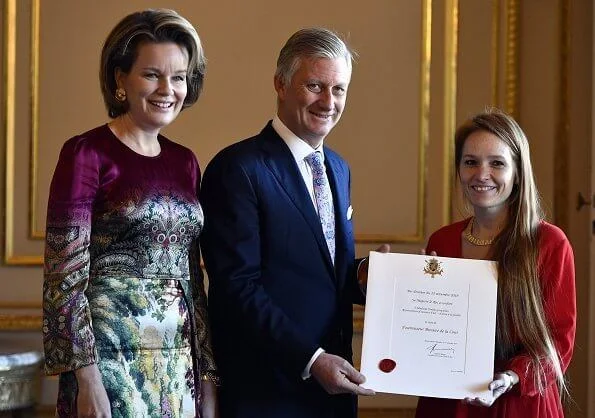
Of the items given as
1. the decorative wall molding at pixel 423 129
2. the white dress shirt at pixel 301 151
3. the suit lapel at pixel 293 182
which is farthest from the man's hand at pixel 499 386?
the decorative wall molding at pixel 423 129

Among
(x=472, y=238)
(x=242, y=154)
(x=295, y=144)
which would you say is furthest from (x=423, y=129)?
(x=242, y=154)

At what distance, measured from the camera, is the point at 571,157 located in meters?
4.16

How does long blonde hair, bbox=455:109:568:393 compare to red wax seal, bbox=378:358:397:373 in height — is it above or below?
above

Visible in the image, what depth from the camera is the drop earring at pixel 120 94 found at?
6.76ft

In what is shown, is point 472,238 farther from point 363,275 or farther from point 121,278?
point 121,278

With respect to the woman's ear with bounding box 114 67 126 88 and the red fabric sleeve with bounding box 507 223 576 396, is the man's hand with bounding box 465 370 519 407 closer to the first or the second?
the red fabric sleeve with bounding box 507 223 576 396

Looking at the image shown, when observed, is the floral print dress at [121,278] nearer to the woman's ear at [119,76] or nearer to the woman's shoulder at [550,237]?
the woman's ear at [119,76]

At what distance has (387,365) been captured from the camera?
2.19m

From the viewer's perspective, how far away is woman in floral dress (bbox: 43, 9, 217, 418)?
191 cm

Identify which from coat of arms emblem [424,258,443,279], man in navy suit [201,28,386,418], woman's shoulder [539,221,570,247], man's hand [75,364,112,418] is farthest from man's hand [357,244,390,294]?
man's hand [75,364,112,418]

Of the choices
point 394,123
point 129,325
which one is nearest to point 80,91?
point 394,123

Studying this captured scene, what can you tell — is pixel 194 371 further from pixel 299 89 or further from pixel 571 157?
pixel 571 157

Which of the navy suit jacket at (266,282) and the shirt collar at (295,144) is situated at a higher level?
the shirt collar at (295,144)

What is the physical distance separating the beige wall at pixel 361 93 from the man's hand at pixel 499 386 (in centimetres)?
208
